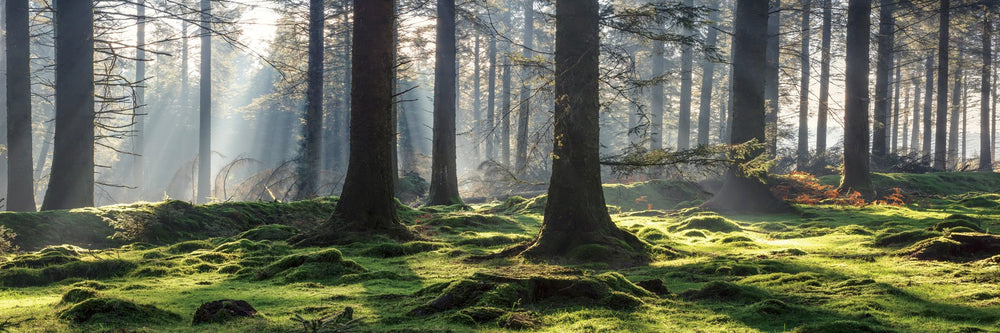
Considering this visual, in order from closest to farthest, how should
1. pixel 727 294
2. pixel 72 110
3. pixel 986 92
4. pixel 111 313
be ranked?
pixel 111 313
pixel 727 294
pixel 72 110
pixel 986 92

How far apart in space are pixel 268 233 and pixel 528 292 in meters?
6.86

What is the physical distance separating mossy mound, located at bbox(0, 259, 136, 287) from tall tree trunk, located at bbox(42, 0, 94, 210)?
5402 millimetres

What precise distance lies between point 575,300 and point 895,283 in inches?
126

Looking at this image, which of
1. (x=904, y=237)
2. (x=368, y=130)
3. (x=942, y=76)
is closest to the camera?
(x=904, y=237)

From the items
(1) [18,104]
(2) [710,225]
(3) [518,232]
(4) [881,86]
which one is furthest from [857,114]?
(1) [18,104]

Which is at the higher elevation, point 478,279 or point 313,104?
point 313,104

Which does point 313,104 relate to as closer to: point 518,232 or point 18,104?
point 18,104

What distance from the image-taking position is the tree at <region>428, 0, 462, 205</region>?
1850 centimetres

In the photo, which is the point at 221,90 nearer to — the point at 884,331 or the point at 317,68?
the point at 317,68

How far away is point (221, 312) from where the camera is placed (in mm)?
4969

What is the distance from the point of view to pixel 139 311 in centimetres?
496

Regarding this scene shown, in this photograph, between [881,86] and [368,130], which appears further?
[881,86]

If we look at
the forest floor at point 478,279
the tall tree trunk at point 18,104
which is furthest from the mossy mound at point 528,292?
the tall tree trunk at point 18,104

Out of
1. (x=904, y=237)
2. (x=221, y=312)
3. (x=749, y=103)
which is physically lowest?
(x=221, y=312)
